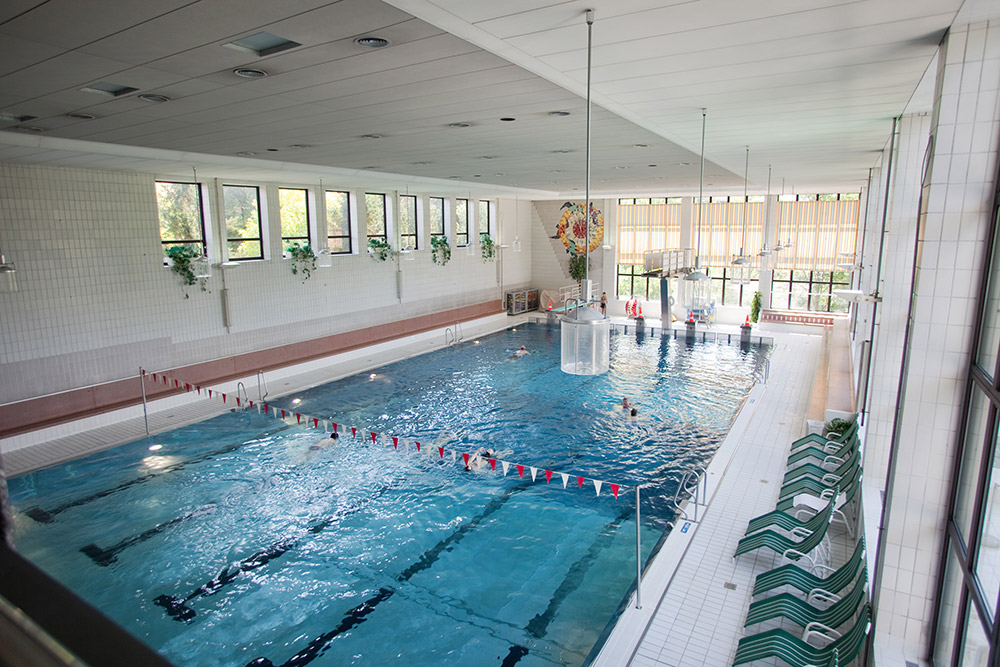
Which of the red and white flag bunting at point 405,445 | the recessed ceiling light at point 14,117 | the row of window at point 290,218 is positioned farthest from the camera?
the row of window at point 290,218

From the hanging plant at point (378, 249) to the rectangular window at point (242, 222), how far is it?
10.5ft

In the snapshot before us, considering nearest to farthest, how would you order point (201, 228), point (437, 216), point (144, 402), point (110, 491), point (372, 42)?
point (372, 42), point (110, 491), point (144, 402), point (201, 228), point (437, 216)

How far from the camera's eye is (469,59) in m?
3.75

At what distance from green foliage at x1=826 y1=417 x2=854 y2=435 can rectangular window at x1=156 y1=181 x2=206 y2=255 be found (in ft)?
38.6

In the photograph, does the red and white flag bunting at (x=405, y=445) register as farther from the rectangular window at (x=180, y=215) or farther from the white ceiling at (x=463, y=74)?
the white ceiling at (x=463, y=74)

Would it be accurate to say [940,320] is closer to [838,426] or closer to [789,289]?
[838,426]

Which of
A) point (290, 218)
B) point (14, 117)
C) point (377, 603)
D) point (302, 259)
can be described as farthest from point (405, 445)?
point (290, 218)

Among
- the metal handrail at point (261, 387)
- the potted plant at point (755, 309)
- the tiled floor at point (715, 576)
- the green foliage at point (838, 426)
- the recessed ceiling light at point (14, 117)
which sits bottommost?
the tiled floor at point (715, 576)

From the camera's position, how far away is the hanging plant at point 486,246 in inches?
801

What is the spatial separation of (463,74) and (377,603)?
4.96 meters

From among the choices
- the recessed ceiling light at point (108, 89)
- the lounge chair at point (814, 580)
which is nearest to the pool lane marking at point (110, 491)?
the recessed ceiling light at point (108, 89)

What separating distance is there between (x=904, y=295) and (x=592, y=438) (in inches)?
205

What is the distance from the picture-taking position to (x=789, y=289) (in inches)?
787

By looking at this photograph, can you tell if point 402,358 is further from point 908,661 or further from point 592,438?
point 908,661
